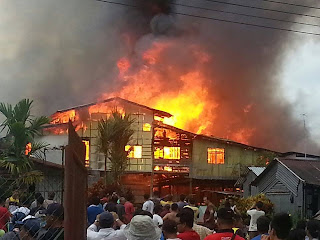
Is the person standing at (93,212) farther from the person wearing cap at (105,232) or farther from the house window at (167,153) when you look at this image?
the house window at (167,153)

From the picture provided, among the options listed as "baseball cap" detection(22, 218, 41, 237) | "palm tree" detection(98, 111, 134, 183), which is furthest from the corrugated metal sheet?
"baseball cap" detection(22, 218, 41, 237)

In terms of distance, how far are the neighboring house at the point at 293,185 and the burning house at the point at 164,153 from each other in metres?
9.63

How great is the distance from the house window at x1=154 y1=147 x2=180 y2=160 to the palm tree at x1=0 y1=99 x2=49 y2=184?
1301cm

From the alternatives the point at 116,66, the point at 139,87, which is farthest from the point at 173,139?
the point at 116,66

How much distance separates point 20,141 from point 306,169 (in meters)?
10.9

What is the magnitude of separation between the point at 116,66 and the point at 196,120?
759 centimetres

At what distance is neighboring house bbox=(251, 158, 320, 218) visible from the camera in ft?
59.9

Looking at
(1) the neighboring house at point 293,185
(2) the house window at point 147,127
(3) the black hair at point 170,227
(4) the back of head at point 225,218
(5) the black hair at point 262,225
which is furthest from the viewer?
(2) the house window at point 147,127

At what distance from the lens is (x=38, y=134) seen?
18.4 meters

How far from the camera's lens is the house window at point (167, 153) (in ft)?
100

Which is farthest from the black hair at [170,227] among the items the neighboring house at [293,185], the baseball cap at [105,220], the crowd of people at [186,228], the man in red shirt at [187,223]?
the neighboring house at [293,185]

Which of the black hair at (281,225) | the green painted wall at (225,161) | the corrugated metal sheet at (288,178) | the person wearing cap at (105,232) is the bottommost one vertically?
the person wearing cap at (105,232)

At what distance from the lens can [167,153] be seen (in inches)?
1211

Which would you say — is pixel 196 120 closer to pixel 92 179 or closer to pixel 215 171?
pixel 215 171
